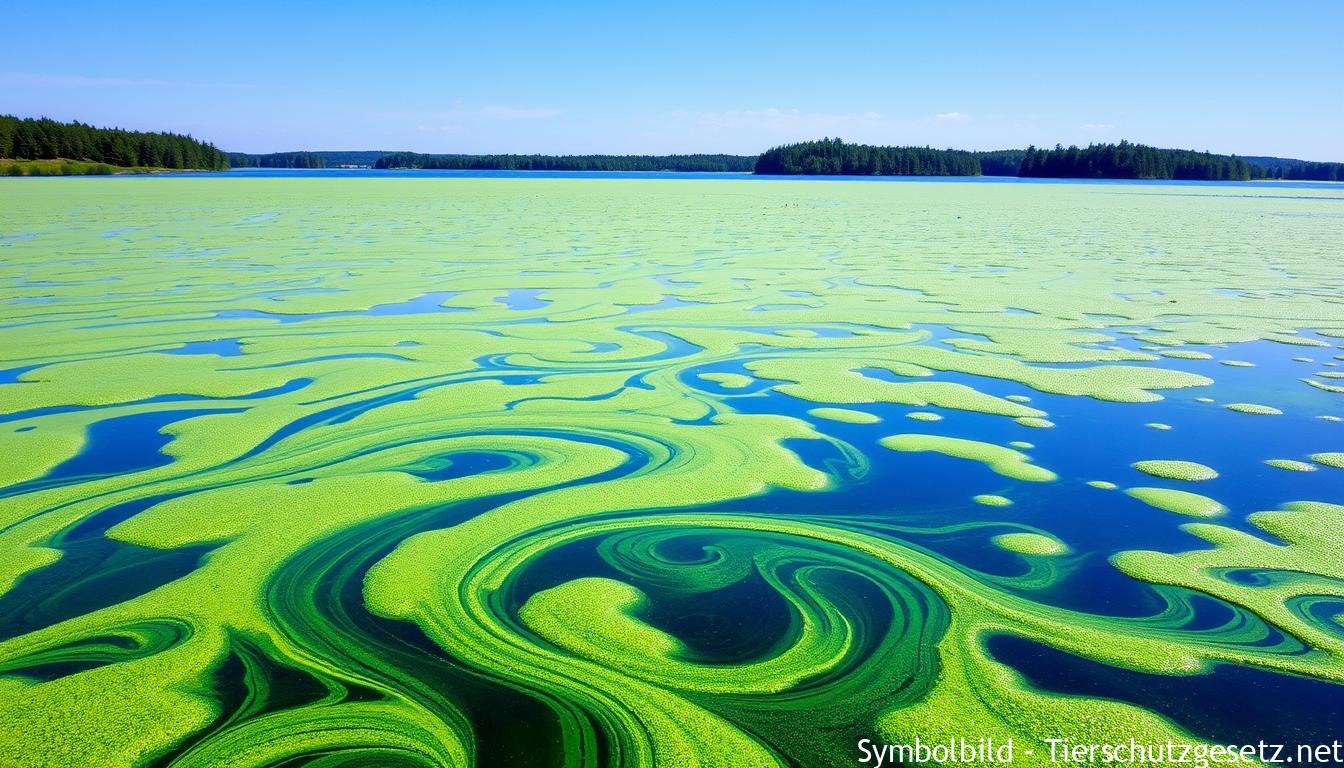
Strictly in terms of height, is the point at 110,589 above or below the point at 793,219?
below

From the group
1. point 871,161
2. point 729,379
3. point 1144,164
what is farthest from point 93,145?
point 1144,164

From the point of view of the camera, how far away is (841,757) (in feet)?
5.86

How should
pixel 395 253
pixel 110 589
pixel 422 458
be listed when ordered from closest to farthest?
pixel 110 589 → pixel 422 458 → pixel 395 253

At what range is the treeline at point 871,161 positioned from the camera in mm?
87688

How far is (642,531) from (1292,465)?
293cm

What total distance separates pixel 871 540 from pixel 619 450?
4.41 feet

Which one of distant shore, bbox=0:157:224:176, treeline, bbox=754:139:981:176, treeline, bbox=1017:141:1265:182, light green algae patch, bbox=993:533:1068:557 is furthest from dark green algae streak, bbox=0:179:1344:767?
treeline, bbox=754:139:981:176

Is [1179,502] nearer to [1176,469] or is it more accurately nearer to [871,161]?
[1176,469]

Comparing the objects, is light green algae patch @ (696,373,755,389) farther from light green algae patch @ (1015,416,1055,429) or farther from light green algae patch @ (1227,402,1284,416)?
light green algae patch @ (1227,402,1284,416)

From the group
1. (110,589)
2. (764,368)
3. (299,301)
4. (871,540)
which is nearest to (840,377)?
(764,368)

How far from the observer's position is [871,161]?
3450 inches

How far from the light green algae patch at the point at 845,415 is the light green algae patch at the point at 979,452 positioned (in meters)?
0.28

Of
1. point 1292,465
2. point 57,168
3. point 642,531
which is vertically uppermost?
point 57,168

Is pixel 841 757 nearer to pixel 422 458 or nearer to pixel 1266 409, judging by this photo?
pixel 422 458
